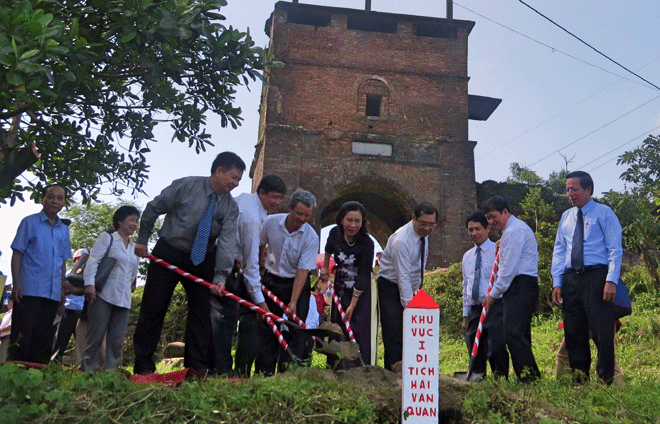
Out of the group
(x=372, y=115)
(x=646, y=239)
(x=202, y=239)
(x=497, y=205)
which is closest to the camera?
(x=202, y=239)

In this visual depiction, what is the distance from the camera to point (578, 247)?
5.28 m

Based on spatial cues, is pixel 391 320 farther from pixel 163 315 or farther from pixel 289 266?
pixel 163 315

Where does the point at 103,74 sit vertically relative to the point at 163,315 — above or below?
above

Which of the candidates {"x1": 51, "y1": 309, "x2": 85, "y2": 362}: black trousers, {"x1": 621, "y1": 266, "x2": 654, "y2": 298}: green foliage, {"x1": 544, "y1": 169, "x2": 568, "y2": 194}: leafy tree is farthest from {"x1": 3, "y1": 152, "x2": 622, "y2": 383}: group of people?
{"x1": 544, "y1": 169, "x2": 568, "y2": 194}: leafy tree

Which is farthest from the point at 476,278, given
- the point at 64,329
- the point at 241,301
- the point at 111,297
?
the point at 64,329

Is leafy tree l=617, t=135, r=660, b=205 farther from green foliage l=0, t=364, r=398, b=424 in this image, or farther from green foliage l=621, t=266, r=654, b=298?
green foliage l=0, t=364, r=398, b=424

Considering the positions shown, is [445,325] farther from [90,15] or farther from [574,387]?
[90,15]

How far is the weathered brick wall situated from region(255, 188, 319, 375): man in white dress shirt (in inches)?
543

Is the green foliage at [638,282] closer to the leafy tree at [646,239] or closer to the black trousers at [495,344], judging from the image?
the leafy tree at [646,239]

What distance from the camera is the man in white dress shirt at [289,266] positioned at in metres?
5.45

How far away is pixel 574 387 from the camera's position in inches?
178

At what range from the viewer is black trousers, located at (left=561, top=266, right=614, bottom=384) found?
5.03m

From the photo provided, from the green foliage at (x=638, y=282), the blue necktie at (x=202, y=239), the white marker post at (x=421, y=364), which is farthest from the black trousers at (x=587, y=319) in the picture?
the green foliage at (x=638, y=282)

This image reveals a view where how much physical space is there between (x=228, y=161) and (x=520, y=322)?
268 centimetres
